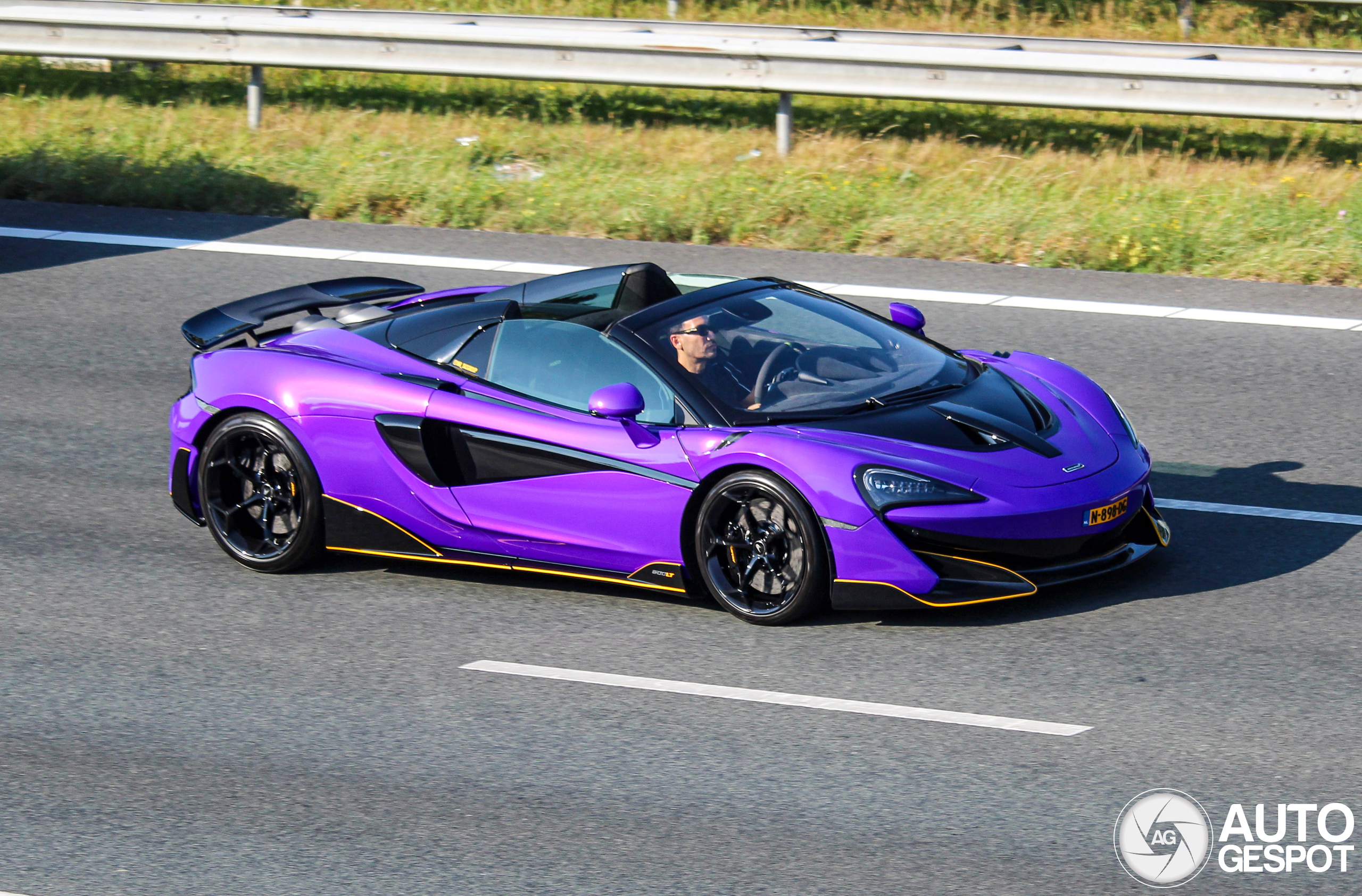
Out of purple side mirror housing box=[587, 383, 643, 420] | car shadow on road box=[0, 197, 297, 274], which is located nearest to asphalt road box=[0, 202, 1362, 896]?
purple side mirror housing box=[587, 383, 643, 420]

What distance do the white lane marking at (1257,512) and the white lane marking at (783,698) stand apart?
83.2 inches

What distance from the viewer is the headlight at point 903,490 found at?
6219 millimetres

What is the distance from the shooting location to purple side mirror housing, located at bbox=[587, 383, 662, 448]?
6.54 m

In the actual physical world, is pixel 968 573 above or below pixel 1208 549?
above

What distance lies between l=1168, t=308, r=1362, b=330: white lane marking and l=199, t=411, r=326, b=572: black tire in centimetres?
566

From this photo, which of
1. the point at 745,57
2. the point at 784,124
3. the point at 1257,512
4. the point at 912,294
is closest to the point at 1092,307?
the point at 912,294

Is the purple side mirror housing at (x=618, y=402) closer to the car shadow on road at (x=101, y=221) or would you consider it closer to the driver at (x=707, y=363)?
the driver at (x=707, y=363)

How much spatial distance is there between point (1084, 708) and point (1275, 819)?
0.92 metres

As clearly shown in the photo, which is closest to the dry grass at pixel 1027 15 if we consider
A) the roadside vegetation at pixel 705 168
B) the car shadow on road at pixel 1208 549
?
the roadside vegetation at pixel 705 168

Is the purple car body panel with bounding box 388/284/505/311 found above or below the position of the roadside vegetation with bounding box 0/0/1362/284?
below

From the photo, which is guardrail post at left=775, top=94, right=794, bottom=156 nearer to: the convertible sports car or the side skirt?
the convertible sports car

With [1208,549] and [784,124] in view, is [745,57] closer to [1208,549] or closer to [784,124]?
[784,124]

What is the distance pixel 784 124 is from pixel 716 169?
0.68 meters

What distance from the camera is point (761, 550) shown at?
6.43 metres
